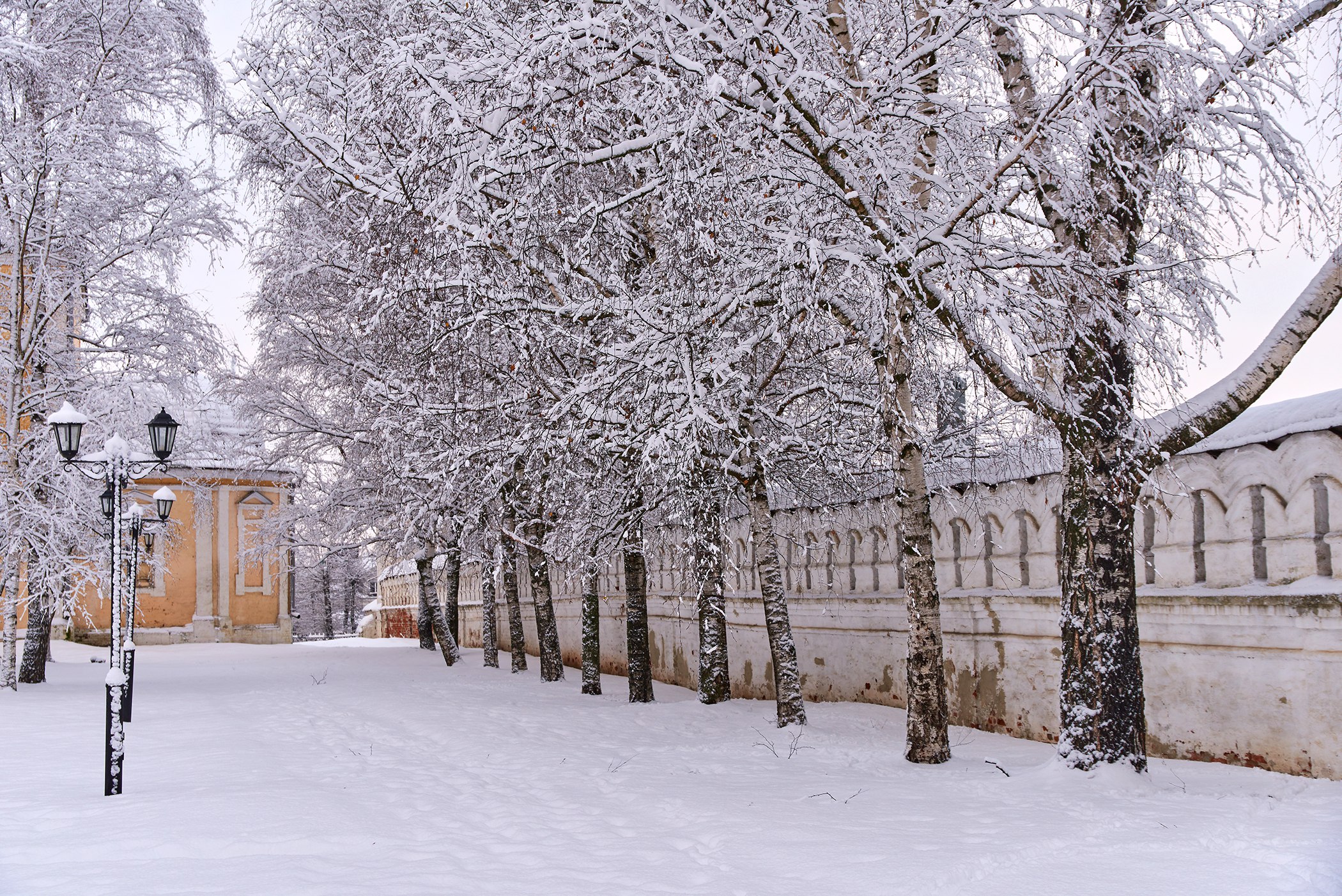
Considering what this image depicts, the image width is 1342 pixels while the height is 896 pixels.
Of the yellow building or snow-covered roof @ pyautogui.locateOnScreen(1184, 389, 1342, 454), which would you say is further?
the yellow building

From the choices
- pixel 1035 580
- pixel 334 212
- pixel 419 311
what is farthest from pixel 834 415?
pixel 334 212

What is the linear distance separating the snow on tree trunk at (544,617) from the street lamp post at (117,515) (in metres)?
5.70

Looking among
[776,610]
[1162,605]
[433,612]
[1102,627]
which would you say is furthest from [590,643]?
[433,612]

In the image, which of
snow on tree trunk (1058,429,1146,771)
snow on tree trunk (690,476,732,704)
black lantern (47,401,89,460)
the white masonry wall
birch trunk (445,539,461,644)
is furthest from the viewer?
birch trunk (445,539,461,644)

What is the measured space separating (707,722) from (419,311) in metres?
5.71

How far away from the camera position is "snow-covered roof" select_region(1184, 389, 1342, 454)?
6836 millimetres

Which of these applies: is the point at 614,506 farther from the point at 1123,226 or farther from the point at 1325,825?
the point at 1325,825

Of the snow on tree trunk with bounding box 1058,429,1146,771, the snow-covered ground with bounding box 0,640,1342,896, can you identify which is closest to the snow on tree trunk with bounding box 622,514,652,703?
the snow-covered ground with bounding box 0,640,1342,896

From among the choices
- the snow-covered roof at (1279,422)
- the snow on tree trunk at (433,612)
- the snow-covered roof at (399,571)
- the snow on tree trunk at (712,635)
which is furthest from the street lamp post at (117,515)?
the snow-covered roof at (399,571)

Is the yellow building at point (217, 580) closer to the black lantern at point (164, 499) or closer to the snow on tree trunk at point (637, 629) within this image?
the black lantern at point (164, 499)

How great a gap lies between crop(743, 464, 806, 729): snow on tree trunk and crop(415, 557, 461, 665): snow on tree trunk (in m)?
11.6

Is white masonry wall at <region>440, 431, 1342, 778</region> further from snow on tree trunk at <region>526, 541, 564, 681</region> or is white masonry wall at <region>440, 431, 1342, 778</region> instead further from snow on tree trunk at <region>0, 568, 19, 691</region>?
snow on tree trunk at <region>0, 568, 19, 691</region>

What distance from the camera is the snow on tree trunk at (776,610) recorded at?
33.7 feet

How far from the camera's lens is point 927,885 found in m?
5.01
